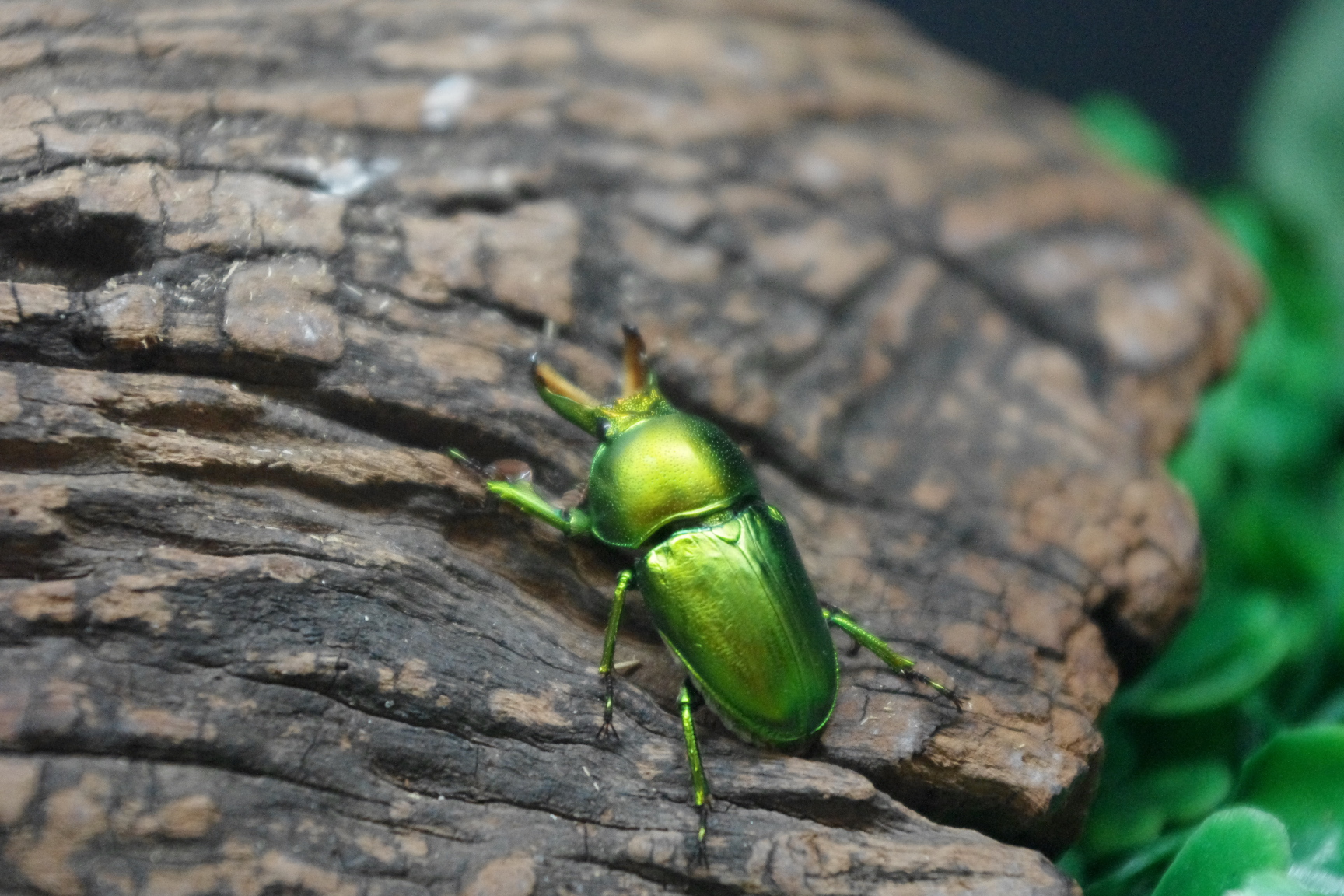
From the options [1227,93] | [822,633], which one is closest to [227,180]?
[822,633]

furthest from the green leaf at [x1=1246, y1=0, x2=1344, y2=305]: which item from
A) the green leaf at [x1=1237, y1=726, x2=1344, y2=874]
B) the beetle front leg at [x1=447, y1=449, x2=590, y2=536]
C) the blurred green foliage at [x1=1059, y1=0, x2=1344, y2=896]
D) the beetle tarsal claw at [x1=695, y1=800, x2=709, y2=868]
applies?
the beetle tarsal claw at [x1=695, y1=800, x2=709, y2=868]

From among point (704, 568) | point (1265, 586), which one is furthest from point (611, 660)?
point (1265, 586)

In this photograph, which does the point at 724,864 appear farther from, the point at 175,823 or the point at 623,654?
the point at 175,823

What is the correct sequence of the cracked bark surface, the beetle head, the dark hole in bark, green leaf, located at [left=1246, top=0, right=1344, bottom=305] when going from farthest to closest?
1. green leaf, located at [left=1246, top=0, right=1344, bottom=305]
2. the beetle head
3. the dark hole in bark
4. the cracked bark surface

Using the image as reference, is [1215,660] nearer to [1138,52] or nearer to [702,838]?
[702,838]

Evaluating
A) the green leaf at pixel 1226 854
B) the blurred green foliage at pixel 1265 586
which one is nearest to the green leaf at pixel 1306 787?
the blurred green foliage at pixel 1265 586

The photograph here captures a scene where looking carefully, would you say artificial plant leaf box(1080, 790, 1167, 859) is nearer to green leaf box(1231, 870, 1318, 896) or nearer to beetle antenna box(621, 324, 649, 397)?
green leaf box(1231, 870, 1318, 896)

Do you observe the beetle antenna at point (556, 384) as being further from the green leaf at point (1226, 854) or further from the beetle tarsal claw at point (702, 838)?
the green leaf at point (1226, 854)
